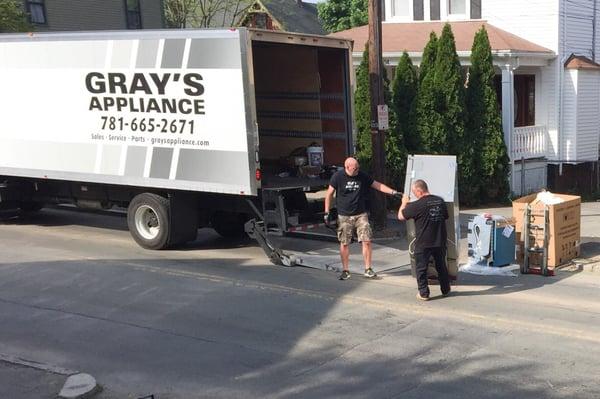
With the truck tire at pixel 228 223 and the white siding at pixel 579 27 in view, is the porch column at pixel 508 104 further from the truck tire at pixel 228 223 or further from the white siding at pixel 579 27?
the truck tire at pixel 228 223

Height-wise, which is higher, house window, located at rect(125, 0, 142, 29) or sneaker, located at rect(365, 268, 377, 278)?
house window, located at rect(125, 0, 142, 29)

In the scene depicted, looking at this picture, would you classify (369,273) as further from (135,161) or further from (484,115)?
(484,115)

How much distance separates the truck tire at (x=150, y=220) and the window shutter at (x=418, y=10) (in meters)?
12.2

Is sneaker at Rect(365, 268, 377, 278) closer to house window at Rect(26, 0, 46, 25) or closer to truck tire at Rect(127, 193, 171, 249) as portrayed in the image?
truck tire at Rect(127, 193, 171, 249)

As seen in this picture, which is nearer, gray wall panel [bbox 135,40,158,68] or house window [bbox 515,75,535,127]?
gray wall panel [bbox 135,40,158,68]

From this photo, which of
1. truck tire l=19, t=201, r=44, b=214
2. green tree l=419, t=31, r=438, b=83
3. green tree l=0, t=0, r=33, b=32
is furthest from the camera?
green tree l=0, t=0, r=33, b=32

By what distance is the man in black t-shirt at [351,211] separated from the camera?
9320 millimetres

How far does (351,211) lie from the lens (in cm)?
932

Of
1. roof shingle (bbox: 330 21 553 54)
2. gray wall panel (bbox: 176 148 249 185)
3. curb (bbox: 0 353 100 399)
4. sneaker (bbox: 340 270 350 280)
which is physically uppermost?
roof shingle (bbox: 330 21 553 54)

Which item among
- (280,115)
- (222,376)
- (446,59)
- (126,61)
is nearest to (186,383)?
(222,376)

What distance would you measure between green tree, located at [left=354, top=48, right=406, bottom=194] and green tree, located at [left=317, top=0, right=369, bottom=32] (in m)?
21.7

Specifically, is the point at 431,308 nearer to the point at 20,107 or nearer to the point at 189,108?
the point at 189,108

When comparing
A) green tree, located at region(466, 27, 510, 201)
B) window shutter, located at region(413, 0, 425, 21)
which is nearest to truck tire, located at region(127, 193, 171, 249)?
green tree, located at region(466, 27, 510, 201)

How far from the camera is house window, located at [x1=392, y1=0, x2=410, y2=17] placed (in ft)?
68.6
